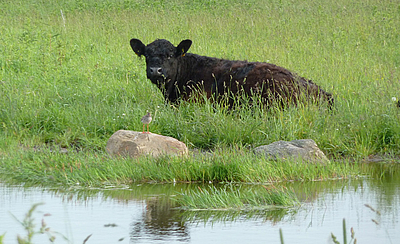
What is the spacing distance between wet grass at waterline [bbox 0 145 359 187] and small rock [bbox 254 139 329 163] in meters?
0.27

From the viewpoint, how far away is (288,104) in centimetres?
1129

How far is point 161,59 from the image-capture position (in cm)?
1185

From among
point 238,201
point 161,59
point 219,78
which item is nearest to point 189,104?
point 219,78

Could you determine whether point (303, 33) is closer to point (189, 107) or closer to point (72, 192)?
point (189, 107)

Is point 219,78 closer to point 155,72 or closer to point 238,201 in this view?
point 155,72

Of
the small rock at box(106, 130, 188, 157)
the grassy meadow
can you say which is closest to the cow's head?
the grassy meadow

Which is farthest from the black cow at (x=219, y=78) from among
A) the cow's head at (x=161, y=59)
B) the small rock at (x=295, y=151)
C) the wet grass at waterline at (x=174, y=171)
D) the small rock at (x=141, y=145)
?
the wet grass at waterline at (x=174, y=171)

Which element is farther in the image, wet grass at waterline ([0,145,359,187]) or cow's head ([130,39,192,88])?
cow's head ([130,39,192,88])

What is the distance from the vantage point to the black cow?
11414 mm

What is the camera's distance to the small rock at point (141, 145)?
929 centimetres

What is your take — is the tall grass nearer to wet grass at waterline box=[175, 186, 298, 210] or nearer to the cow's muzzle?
the cow's muzzle

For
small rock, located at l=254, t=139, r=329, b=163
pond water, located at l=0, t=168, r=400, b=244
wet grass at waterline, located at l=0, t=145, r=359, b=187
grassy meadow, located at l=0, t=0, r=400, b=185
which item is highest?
grassy meadow, located at l=0, t=0, r=400, b=185

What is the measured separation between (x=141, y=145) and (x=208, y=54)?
786 centimetres

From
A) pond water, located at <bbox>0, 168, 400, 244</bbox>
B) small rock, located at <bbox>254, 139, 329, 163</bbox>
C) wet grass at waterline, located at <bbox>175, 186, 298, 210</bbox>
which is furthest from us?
small rock, located at <bbox>254, 139, 329, 163</bbox>
